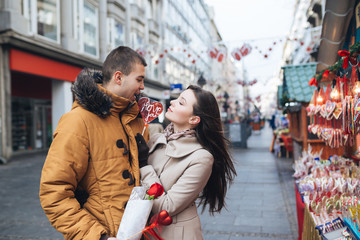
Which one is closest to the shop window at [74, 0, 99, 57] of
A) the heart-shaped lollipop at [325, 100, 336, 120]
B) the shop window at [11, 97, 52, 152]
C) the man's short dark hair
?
the shop window at [11, 97, 52, 152]

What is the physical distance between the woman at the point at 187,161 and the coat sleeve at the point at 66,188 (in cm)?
38

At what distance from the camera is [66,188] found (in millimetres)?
1637

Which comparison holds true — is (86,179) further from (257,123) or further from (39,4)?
(257,123)

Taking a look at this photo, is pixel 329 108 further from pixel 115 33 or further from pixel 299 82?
pixel 115 33

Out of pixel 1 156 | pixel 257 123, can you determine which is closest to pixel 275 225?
pixel 1 156

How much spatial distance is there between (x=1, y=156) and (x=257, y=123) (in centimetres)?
3114

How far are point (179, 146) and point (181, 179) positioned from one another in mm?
209

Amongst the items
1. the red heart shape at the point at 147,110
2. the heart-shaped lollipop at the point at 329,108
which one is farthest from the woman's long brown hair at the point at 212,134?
the heart-shaped lollipop at the point at 329,108

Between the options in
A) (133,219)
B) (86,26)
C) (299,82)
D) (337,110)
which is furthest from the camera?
(86,26)

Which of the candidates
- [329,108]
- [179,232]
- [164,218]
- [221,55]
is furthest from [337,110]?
[221,55]

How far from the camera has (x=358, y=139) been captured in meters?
3.67

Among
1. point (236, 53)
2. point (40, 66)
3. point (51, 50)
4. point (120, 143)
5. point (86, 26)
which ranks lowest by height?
point (120, 143)

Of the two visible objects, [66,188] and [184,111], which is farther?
[184,111]

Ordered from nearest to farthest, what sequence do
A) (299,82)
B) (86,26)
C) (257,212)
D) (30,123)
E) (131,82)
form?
(131,82)
(257,212)
(299,82)
(86,26)
(30,123)
